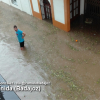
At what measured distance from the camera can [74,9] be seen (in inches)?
365

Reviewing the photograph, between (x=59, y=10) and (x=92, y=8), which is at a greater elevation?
(x=59, y=10)

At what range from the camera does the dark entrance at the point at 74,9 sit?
8.82 m

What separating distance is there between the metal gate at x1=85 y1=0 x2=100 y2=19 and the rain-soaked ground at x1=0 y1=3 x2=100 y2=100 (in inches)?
59.7

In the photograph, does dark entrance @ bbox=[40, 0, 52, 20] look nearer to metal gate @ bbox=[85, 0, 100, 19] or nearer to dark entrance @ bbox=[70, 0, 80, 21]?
dark entrance @ bbox=[70, 0, 80, 21]

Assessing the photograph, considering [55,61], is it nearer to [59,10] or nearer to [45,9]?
[59,10]

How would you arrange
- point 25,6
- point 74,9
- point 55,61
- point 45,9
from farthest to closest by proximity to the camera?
1. point 25,6
2. point 45,9
3. point 74,9
4. point 55,61

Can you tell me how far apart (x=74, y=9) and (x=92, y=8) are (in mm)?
1505

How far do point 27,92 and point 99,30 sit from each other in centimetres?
596

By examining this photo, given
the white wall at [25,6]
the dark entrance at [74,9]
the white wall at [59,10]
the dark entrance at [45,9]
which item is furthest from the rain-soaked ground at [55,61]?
the white wall at [25,6]

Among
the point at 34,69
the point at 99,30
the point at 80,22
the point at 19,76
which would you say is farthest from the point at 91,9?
the point at 19,76

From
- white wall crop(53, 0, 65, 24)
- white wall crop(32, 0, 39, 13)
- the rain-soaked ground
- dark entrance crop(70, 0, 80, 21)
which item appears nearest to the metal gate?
dark entrance crop(70, 0, 80, 21)

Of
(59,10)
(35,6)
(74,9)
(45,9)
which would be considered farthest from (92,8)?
(35,6)

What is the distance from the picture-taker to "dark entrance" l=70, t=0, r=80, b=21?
8.82 meters

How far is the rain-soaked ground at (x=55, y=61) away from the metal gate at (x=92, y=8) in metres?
1.52
